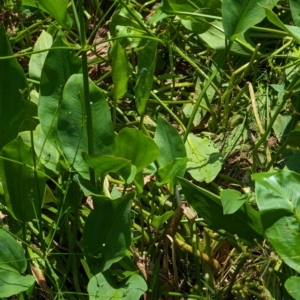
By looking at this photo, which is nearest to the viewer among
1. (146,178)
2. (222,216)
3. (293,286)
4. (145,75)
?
(293,286)

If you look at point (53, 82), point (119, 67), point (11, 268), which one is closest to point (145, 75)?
point (119, 67)

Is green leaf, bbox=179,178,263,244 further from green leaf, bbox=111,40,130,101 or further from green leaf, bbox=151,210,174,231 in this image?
green leaf, bbox=111,40,130,101

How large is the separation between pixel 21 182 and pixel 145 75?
0.87 ft

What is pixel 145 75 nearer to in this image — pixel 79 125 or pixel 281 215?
pixel 79 125

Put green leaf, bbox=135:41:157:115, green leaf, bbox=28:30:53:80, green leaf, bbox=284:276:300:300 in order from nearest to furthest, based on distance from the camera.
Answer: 1. green leaf, bbox=284:276:300:300
2. green leaf, bbox=135:41:157:115
3. green leaf, bbox=28:30:53:80

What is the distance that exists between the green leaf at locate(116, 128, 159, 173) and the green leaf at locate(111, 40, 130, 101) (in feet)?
0.49

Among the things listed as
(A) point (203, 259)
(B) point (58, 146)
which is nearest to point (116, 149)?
(B) point (58, 146)

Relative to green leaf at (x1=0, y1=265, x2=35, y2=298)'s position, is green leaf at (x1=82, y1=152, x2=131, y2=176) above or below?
above

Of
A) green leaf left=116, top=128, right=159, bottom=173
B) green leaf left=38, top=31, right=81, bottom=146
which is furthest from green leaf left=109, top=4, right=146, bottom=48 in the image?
green leaf left=116, top=128, right=159, bottom=173

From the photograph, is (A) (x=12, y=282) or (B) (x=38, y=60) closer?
(A) (x=12, y=282)

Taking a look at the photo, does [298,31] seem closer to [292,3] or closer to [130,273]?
[292,3]

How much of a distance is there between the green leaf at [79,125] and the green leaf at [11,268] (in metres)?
0.15

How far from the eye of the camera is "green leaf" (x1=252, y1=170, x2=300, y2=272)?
933 mm

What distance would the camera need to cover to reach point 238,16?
107cm
